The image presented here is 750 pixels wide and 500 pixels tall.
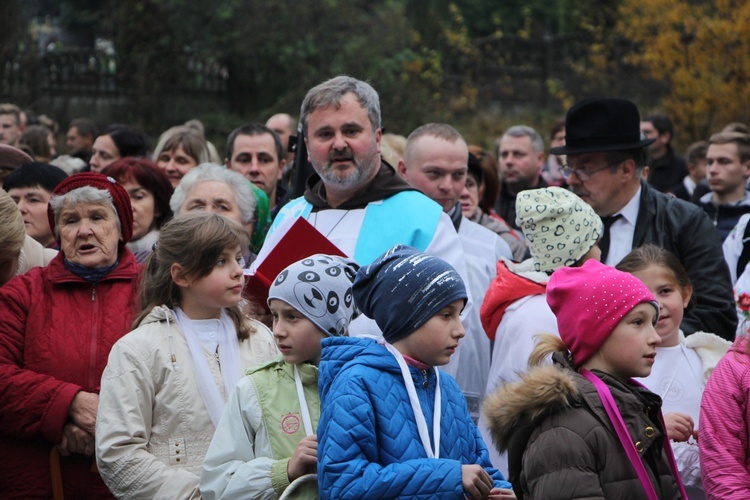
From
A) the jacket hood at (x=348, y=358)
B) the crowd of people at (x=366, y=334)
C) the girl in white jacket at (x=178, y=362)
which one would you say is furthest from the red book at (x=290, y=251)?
the jacket hood at (x=348, y=358)

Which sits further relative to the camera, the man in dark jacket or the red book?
the man in dark jacket

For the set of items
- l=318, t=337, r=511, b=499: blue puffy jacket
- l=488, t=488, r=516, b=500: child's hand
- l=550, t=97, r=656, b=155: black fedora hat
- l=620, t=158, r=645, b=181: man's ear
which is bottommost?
l=488, t=488, r=516, b=500: child's hand

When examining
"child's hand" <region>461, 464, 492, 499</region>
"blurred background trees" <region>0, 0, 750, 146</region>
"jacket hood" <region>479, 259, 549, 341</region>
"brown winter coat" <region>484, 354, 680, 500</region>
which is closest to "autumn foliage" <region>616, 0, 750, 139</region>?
"blurred background trees" <region>0, 0, 750, 146</region>

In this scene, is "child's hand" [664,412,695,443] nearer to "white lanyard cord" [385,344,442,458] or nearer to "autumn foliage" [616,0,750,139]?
"white lanyard cord" [385,344,442,458]

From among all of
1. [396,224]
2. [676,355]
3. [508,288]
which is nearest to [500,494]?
[508,288]

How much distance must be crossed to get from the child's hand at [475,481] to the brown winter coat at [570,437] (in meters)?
0.20

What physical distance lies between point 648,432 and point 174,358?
194 centimetres

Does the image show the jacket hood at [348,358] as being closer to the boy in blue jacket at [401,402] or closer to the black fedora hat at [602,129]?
the boy in blue jacket at [401,402]

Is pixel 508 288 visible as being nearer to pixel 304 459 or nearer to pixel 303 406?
pixel 303 406

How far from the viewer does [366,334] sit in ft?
14.7

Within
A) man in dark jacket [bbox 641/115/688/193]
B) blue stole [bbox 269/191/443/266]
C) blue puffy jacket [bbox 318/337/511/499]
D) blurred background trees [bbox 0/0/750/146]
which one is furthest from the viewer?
blurred background trees [bbox 0/0/750/146]

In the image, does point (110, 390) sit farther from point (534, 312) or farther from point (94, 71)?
point (94, 71)

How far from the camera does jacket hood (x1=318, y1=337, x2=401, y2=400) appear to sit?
3812 millimetres

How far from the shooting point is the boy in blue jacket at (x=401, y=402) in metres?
3.63
